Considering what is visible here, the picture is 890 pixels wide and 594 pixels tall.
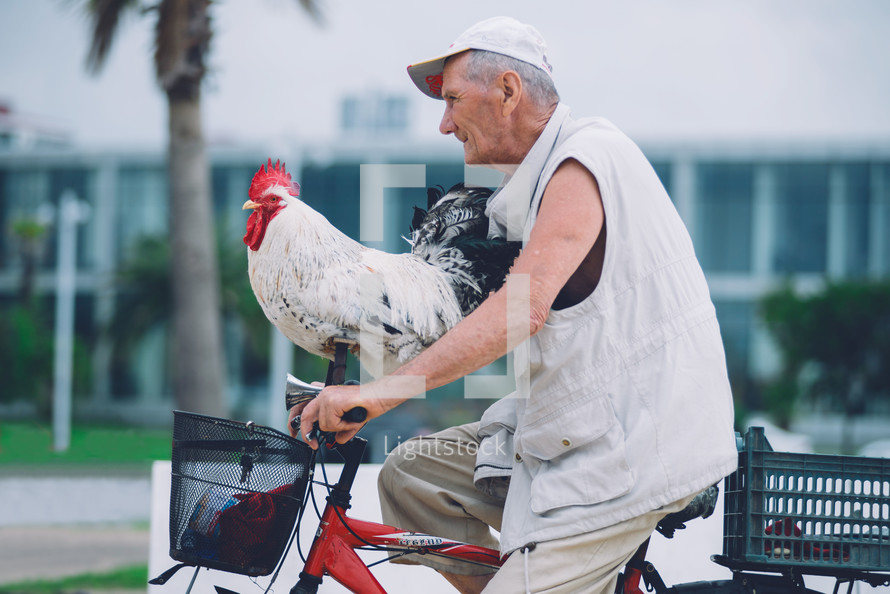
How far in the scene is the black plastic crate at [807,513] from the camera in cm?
259

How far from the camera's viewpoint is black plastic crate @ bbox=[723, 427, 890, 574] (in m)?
2.59

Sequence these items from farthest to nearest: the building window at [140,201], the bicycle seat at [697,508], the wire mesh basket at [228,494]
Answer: the building window at [140,201] → the bicycle seat at [697,508] → the wire mesh basket at [228,494]

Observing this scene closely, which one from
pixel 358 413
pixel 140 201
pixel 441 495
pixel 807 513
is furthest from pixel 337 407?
pixel 140 201

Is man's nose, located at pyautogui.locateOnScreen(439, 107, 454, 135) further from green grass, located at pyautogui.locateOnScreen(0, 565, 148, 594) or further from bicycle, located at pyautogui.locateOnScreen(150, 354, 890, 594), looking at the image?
green grass, located at pyautogui.locateOnScreen(0, 565, 148, 594)

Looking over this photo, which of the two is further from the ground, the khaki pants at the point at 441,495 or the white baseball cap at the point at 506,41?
the white baseball cap at the point at 506,41

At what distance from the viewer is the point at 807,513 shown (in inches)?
103

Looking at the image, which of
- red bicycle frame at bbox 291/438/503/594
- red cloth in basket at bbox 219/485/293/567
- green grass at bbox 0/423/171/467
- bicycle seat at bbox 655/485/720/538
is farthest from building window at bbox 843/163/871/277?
red cloth in basket at bbox 219/485/293/567

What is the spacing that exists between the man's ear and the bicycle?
32.2 inches

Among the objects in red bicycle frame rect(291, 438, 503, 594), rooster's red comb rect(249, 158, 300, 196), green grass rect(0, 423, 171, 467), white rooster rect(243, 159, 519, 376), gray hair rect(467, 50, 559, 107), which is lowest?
green grass rect(0, 423, 171, 467)

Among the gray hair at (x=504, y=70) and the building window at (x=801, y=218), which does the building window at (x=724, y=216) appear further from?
the gray hair at (x=504, y=70)

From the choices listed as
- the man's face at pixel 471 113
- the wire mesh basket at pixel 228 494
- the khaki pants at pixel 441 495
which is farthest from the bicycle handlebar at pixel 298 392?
the man's face at pixel 471 113

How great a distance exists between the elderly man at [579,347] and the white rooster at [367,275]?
0.26 metres

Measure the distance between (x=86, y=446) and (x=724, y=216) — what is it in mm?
21551

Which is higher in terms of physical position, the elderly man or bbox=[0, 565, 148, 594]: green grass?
the elderly man
